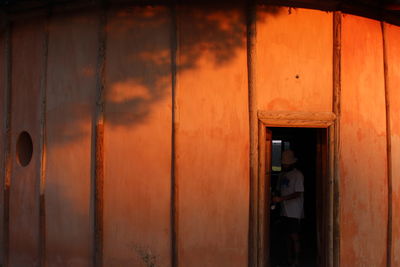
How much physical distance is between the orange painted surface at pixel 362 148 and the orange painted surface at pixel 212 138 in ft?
4.86

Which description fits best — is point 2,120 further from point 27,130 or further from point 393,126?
point 393,126

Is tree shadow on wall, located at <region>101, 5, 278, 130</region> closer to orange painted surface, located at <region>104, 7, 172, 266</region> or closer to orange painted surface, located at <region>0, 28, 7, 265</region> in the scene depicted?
orange painted surface, located at <region>104, 7, 172, 266</region>

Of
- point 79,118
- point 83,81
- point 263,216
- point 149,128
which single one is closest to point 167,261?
point 263,216

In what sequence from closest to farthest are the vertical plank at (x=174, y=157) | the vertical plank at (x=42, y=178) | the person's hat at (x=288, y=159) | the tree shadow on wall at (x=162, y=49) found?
the vertical plank at (x=174, y=157) < the tree shadow on wall at (x=162, y=49) < the vertical plank at (x=42, y=178) < the person's hat at (x=288, y=159)

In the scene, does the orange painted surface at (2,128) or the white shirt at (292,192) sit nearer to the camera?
the white shirt at (292,192)

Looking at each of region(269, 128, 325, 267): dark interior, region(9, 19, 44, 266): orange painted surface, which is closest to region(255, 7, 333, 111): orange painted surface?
region(269, 128, 325, 267): dark interior

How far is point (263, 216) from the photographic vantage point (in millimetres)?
5680

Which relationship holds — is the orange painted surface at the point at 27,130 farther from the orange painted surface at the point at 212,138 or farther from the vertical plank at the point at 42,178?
the orange painted surface at the point at 212,138

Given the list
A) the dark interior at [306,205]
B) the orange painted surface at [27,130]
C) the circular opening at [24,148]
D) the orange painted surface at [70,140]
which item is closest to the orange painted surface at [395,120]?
the dark interior at [306,205]

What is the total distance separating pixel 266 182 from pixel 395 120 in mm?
2279

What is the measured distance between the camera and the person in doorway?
631 cm

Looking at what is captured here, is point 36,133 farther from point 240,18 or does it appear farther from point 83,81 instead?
point 240,18

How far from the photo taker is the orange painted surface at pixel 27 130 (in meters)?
6.32

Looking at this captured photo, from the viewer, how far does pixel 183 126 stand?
564 cm
